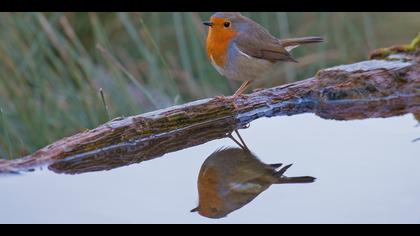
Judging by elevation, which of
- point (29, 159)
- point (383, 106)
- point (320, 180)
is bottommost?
point (320, 180)

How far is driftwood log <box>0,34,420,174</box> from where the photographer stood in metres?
2.75

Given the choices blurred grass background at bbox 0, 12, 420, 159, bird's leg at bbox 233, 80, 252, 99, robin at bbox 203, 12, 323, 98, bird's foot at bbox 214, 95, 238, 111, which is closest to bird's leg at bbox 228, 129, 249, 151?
bird's foot at bbox 214, 95, 238, 111

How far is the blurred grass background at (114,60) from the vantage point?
4.31 m

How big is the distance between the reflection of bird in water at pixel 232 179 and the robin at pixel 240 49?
3.62 ft

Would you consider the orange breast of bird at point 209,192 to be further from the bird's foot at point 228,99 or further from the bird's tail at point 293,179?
the bird's foot at point 228,99

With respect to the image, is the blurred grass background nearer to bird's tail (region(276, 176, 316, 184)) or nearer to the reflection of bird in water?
the reflection of bird in water

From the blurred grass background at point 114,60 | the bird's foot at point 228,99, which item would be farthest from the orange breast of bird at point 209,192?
the blurred grass background at point 114,60

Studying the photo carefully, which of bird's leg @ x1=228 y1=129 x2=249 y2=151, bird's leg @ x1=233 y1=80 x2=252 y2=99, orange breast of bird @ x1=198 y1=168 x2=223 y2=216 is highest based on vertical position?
bird's leg @ x1=233 y1=80 x2=252 y2=99

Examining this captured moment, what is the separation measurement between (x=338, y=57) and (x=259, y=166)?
3.22 m

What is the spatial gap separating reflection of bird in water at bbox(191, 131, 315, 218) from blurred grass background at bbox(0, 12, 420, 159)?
2.85 feet

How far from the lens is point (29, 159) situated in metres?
2.62
